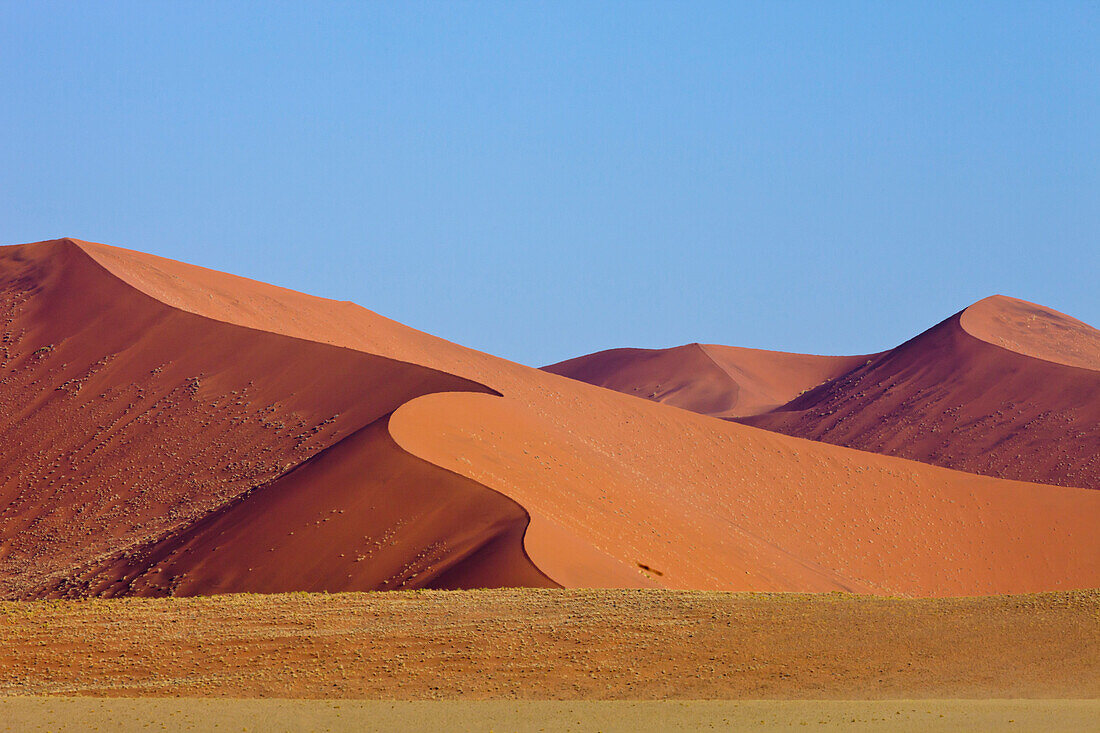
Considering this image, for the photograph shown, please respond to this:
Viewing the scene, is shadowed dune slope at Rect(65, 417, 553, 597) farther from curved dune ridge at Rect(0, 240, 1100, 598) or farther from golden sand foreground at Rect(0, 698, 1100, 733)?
golden sand foreground at Rect(0, 698, 1100, 733)

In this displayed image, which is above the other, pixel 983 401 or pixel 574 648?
pixel 983 401

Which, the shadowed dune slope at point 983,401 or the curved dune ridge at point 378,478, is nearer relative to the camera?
the curved dune ridge at point 378,478

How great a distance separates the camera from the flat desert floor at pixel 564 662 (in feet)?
62.6

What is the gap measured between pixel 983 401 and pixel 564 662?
6639 centimetres

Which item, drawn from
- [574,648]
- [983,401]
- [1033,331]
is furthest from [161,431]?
[1033,331]

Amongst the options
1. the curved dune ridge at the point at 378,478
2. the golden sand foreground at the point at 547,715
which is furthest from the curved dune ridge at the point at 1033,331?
the golden sand foreground at the point at 547,715

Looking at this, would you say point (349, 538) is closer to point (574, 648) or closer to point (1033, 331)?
point (574, 648)

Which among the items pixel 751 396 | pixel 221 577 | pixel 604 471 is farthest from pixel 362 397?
pixel 751 396

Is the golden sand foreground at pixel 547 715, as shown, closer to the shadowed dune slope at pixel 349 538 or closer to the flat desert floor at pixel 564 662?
the flat desert floor at pixel 564 662

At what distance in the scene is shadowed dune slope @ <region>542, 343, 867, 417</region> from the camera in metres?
118

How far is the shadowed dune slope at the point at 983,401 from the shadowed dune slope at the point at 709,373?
51.0 ft

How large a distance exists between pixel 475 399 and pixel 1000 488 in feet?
79.1

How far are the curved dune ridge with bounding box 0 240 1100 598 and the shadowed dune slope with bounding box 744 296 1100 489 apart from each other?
744 inches

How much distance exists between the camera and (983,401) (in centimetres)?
8362
